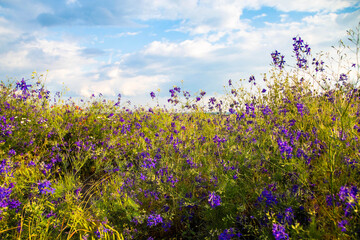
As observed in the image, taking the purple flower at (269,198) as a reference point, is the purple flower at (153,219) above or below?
below

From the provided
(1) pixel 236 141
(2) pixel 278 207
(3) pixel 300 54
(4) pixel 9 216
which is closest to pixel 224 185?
(2) pixel 278 207

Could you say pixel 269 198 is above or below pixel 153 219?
above

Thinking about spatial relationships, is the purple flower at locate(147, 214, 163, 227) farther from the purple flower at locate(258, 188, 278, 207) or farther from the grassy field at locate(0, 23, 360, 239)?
the purple flower at locate(258, 188, 278, 207)

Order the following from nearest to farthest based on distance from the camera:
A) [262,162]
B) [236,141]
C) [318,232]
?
1. [318,232]
2. [262,162]
3. [236,141]

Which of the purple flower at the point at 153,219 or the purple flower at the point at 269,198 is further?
the purple flower at the point at 153,219

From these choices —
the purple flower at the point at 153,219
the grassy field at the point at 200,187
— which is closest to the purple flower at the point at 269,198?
the grassy field at the point at 200,187

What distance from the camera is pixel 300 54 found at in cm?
555

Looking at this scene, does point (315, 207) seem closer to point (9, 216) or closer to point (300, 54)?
point (9, 216)

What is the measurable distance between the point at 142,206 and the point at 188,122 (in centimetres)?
332

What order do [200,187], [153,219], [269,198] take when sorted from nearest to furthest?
[269,198], [153,219], [200,187]

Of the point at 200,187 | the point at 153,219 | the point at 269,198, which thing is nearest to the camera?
the point at 269,198

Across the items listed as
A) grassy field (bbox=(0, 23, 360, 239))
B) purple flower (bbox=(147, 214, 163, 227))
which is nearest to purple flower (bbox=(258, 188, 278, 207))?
grassy field (bbox=(0, 23, 360, 239))

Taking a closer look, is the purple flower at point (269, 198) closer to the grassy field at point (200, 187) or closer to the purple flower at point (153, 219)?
the grassy field at point (200, 187)

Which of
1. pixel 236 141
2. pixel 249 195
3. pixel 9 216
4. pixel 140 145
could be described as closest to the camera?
pixel 9 216
